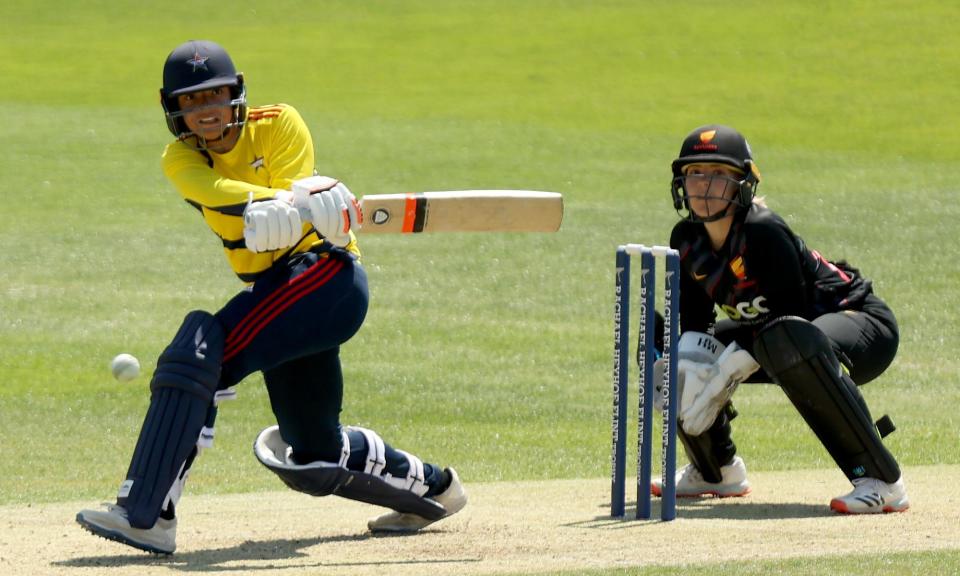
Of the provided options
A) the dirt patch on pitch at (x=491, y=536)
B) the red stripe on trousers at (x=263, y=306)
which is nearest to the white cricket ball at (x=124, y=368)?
the dirt patch on pitch at (x=491, y=536)

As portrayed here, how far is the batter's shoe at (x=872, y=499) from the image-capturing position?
5.48 metres

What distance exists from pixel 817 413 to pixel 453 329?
589 cm

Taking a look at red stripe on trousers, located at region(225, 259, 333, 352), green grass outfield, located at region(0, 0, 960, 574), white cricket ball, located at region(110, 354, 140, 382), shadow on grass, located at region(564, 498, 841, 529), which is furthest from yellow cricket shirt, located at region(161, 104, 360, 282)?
white cricket ball, located at region(110, 354, 140, 382)

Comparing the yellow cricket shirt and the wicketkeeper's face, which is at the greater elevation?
the wicketkeeper's face

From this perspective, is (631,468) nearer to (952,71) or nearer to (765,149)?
(765,149)

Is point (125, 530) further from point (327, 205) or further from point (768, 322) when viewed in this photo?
point (768, 322)

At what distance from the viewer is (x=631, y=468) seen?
25.5 ft

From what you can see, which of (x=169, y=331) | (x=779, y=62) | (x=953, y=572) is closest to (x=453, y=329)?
(x=169, y=331)

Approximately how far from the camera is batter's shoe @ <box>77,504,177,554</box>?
4.51m

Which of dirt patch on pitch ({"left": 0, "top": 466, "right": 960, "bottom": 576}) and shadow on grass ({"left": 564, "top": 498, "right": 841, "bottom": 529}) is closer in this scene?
dirt patch on pitch ({"left": 0, "top": 466, "right": 960, "bottom": 576})

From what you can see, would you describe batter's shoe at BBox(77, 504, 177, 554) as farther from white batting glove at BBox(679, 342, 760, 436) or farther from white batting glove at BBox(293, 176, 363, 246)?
white batting glove at BBox(679, 342, 760, 436)

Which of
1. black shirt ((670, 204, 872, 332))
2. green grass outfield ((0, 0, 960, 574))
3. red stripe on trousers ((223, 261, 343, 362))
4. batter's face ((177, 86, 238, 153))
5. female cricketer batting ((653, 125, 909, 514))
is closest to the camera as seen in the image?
red stripe on trousers ((223, 261, 343, 362))

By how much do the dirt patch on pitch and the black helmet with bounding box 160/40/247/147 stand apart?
1.37 meters

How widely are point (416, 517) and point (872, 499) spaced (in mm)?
1592
